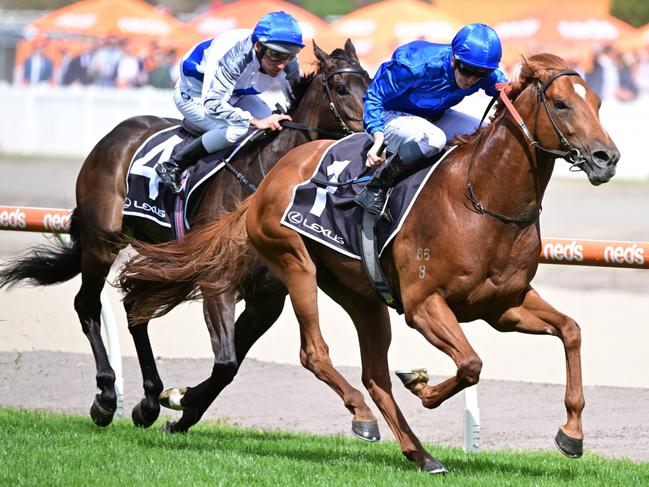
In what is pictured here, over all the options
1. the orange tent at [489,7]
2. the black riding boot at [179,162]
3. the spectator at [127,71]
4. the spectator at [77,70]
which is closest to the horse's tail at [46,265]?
the black riding boot at [179,162]

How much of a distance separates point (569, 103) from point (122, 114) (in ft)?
59.1

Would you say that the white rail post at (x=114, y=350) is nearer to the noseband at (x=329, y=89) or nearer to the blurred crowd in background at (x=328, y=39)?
the noseband at (x=329, y=89)

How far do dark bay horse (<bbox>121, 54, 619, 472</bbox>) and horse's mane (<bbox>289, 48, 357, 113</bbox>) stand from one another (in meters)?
1.23

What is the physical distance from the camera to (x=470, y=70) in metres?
5.16

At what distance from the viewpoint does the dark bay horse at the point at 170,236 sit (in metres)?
6.14

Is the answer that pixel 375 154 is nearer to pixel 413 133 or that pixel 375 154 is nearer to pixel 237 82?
pixel 413 133

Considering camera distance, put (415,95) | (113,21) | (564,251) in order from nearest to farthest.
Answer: (415,95) → (564,251) → (113,21)

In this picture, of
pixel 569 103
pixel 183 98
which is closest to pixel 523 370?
pixel 183 98

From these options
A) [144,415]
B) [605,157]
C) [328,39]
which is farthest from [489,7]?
[605,157]

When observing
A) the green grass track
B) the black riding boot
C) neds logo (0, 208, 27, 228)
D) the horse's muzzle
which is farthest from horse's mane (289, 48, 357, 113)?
the horse's muzzle

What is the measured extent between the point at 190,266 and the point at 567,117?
2177 millimetres

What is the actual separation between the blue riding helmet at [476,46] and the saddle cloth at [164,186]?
168cm

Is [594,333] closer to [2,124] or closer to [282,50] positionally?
[282,50]

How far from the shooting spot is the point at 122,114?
2205 cm
